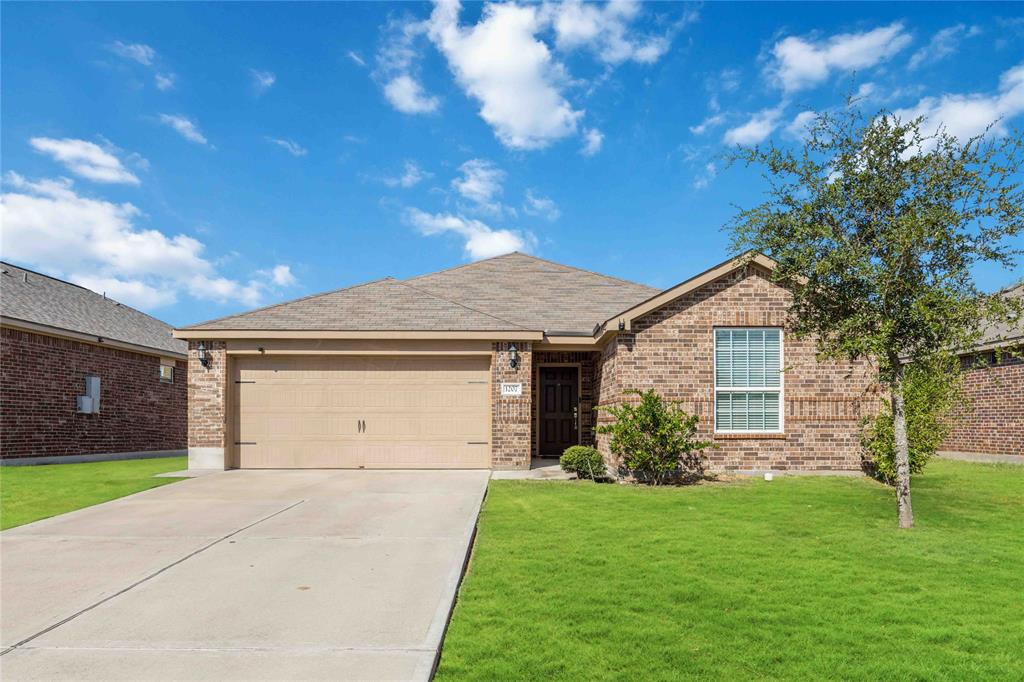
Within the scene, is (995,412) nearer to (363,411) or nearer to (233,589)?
(363,411)

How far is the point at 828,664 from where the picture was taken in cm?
389

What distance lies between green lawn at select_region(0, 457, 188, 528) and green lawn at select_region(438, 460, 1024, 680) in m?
6.38

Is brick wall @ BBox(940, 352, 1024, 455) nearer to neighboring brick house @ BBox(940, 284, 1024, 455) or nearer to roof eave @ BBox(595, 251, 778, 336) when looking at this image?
neighboring brick house @ BBox(940, 284, 1024, 455)

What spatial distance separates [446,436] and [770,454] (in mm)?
6719

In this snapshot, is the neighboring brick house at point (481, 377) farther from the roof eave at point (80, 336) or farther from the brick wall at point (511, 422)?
the roof eave at point (80, 336)

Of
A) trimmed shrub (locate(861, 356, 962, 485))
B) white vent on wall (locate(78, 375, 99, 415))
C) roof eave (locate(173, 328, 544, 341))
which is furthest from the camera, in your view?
white vent on wall (locate(78, 375, 99, 415))

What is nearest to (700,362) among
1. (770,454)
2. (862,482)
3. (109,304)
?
(770,454)

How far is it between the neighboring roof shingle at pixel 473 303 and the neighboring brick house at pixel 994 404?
915cm

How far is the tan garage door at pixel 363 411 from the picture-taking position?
14.1 meters

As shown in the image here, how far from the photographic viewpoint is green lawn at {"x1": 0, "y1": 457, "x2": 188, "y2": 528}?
921cm

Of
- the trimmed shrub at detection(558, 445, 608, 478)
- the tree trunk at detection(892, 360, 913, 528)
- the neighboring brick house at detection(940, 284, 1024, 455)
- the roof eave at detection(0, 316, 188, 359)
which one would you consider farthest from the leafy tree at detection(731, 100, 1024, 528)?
the roof eave at detection(0, 316, 188, 359)

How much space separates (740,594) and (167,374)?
839 inches

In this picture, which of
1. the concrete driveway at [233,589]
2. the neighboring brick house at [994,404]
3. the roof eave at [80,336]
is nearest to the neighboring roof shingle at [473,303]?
the concrete driveway at [233,589]

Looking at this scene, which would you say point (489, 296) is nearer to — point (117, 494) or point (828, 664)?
point (117, 494)
